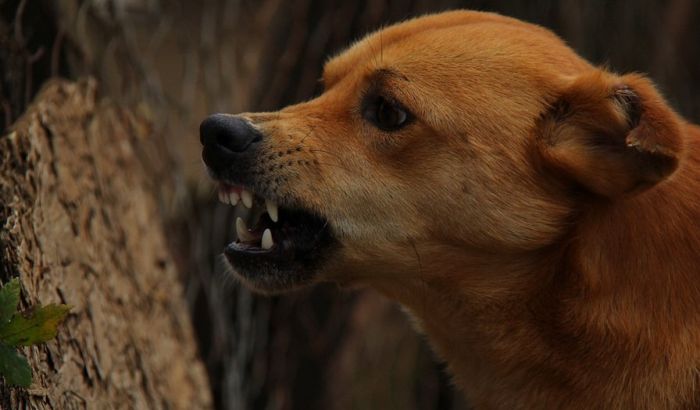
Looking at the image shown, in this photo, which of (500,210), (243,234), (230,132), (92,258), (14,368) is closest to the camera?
(14,368)

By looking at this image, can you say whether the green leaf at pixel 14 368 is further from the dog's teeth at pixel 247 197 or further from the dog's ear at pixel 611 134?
the dog's ear at pixel 611 134

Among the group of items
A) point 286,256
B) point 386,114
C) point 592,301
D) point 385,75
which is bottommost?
point 592,301

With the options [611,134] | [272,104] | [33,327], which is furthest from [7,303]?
[272,104]

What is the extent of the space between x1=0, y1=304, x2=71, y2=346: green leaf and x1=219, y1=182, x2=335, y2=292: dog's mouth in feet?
2.38

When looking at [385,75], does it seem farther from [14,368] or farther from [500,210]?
[14,368]

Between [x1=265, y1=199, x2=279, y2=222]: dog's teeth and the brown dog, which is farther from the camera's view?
[x1=265, y1=199, x2=279, y2=222]: dog's teeth

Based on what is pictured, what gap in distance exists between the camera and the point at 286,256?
353 centimetres

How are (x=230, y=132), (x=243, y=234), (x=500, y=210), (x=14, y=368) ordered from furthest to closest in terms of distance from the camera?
(x=243, y=234), (x=230, y=132), (x=500, y=210), (x=14, y=368)

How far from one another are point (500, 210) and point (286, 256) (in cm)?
71

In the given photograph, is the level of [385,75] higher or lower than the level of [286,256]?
higher

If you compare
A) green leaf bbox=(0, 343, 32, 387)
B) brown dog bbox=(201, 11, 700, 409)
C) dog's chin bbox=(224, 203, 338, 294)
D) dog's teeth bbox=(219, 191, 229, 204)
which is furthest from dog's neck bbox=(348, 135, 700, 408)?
green leaf bbox=(0, 343, 32, 387)

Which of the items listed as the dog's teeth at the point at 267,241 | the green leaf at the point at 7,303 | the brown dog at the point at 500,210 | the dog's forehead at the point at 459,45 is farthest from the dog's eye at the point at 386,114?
the green leaf at the point at 7,303

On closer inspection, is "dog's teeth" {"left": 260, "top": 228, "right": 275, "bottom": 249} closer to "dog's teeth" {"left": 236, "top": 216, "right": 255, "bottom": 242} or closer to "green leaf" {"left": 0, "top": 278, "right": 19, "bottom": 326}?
"dog's teeth" {"left": 236, "top": 216, "right": 255, "bottom": 242}

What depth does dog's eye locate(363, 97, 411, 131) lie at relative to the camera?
11.3 ft
